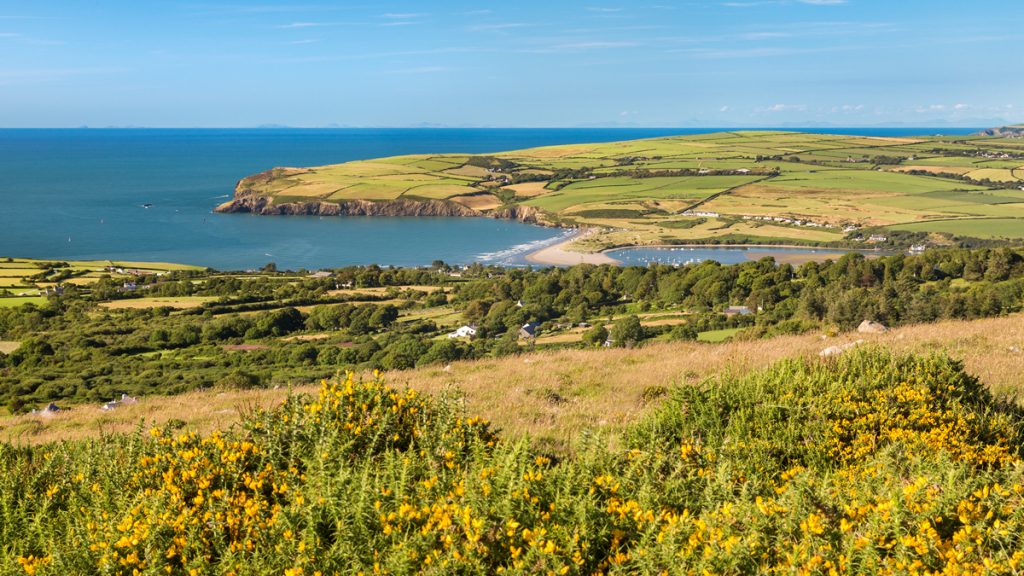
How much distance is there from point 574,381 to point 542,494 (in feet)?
26.1

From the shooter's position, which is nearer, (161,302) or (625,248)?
(161,302)

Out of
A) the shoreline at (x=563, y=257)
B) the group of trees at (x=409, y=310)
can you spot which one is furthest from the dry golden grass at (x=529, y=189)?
the group of trees at (x=409, y=310)

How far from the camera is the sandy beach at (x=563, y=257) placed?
94050 millimetres

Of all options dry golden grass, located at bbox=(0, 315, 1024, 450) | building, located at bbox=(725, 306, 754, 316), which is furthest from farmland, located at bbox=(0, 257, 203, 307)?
dry golden grass, located at bbox=(0, 315, 1024, 450)

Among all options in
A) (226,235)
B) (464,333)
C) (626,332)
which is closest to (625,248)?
(464,333)

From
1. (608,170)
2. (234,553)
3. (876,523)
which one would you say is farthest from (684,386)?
(608,170)

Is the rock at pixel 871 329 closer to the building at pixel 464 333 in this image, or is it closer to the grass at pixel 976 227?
the building at pixel 464 333

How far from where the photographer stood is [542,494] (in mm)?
5004

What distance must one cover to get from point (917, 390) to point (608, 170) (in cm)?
17021

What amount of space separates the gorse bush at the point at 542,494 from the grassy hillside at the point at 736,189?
323 feet

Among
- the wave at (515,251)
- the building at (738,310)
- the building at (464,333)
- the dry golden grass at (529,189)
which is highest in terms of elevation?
the dry golden grass at (529,189)

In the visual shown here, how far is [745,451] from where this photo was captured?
6711 mm

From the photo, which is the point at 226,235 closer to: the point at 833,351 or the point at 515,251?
the point at 515,251

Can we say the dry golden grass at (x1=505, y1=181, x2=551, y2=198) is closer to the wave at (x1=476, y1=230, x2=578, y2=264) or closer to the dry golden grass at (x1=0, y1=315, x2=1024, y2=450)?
the wave at (x1=476, y1=230, x2=578, y2=264)
